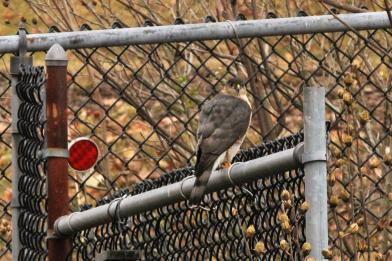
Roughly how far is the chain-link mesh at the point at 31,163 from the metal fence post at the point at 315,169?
2201mm

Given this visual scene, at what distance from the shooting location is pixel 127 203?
523cm

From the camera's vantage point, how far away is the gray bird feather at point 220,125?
19.5ft

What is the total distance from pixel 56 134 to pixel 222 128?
27.3 inches

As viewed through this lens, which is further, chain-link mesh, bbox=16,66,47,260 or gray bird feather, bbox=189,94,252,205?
chain-link mesh, bbox=16,66,47,260

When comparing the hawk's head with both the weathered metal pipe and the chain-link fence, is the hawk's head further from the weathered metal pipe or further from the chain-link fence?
the weathered metal pipe

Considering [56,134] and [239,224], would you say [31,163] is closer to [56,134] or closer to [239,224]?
[56,134]

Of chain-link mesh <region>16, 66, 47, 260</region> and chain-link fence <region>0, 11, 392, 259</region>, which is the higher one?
chain-link fence <region>0, 11, 392, 259</region>

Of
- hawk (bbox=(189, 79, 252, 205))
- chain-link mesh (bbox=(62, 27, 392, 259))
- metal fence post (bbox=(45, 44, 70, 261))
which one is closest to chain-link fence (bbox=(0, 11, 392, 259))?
chain-link mesh (bbox=(62, 27, 392, 259))

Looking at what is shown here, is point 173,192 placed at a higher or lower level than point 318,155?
higher

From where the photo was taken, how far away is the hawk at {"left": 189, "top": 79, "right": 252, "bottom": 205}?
5938 millimetres

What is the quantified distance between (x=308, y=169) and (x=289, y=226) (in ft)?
0.53

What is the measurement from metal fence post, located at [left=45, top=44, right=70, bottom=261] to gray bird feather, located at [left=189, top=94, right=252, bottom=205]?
0.53m

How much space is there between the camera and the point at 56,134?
6094 millimetres

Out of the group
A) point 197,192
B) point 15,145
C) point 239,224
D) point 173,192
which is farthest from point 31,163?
point 239,224
